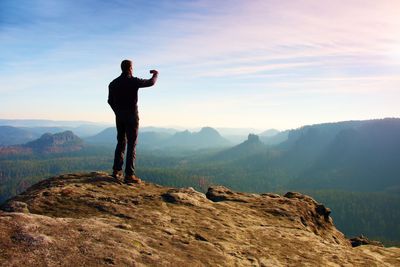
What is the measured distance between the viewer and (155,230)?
43.4 ft

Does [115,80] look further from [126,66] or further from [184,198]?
[184,198]

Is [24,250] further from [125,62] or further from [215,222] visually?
[125,62]

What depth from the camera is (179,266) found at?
35.1 feet

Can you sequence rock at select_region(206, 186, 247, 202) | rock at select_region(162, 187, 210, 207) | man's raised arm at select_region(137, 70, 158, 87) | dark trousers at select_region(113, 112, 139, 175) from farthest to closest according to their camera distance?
1. rock at select_region(206, 186, 247, 202)
2. dark trousers at select_region(113, 112, 139, 175)
3. man's raised arm at select_region(137, 70, 158, 87)
4. rock at select_region(162, 187, 210, 207)

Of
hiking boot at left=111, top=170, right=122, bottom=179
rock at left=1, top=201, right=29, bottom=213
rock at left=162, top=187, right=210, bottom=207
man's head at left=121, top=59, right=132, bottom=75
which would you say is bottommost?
rock at left=162, top=187, right=210, bottom=207

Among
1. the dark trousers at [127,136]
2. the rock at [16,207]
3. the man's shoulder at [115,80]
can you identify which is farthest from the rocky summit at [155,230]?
the man's shoulder at [115,80]

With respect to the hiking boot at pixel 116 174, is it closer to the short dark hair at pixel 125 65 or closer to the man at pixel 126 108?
the man at pixel 126 108

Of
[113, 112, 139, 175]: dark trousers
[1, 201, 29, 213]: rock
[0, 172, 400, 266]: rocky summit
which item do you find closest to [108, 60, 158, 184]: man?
[113, 112, 139, 175]: dark trousers

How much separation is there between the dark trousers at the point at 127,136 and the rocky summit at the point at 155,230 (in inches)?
49.6

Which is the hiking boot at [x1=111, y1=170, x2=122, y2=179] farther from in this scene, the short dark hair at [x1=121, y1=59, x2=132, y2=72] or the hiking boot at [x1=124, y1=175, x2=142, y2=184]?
the short dark hair at [x1=121, y1=59, x2=132, y2=72]

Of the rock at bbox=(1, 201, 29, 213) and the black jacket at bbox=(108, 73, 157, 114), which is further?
the black jacket at bbox=(108, 73, 157, 114)

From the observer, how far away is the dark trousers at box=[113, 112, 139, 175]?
19.7 meters

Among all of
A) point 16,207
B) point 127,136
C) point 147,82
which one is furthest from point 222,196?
point 16,207

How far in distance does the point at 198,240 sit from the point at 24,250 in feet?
20.6
